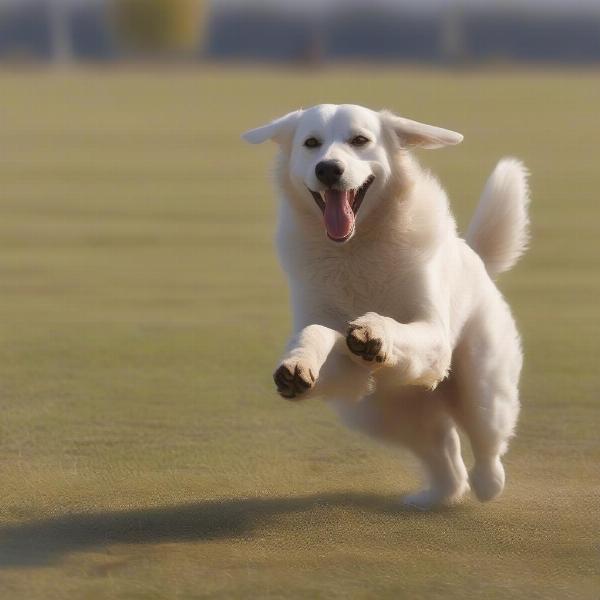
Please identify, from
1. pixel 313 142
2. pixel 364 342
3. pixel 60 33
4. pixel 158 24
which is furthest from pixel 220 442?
pixel 158 24

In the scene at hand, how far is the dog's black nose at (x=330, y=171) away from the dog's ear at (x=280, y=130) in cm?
40

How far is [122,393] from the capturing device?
792cm

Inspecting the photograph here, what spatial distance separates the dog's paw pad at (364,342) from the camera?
199 inches

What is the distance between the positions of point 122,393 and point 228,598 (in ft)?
11.1

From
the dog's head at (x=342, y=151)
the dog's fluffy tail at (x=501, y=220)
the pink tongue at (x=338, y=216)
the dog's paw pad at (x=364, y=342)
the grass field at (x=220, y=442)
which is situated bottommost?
the grass field at (x=220, y=442)

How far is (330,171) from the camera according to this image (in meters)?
5.53

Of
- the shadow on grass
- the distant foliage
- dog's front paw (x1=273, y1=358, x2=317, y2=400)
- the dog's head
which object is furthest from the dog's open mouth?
the distant foliage

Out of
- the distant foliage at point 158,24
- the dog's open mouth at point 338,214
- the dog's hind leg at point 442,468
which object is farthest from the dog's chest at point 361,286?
the distant foliage at point 158,24

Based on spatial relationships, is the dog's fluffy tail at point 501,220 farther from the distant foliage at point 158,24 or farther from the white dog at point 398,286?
the distant foliage at point 158,24

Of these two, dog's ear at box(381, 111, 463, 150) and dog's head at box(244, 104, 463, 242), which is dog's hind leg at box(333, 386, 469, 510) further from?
dog's ear at box(381, 111, 463, 150)

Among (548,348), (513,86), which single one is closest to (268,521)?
(548,348)

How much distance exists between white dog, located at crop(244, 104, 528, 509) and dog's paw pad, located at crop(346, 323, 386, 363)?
0.26 metres

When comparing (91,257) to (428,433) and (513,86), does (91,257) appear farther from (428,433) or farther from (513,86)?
(513,86)

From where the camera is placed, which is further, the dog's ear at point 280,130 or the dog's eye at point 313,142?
the dog's ear at point 280,130
